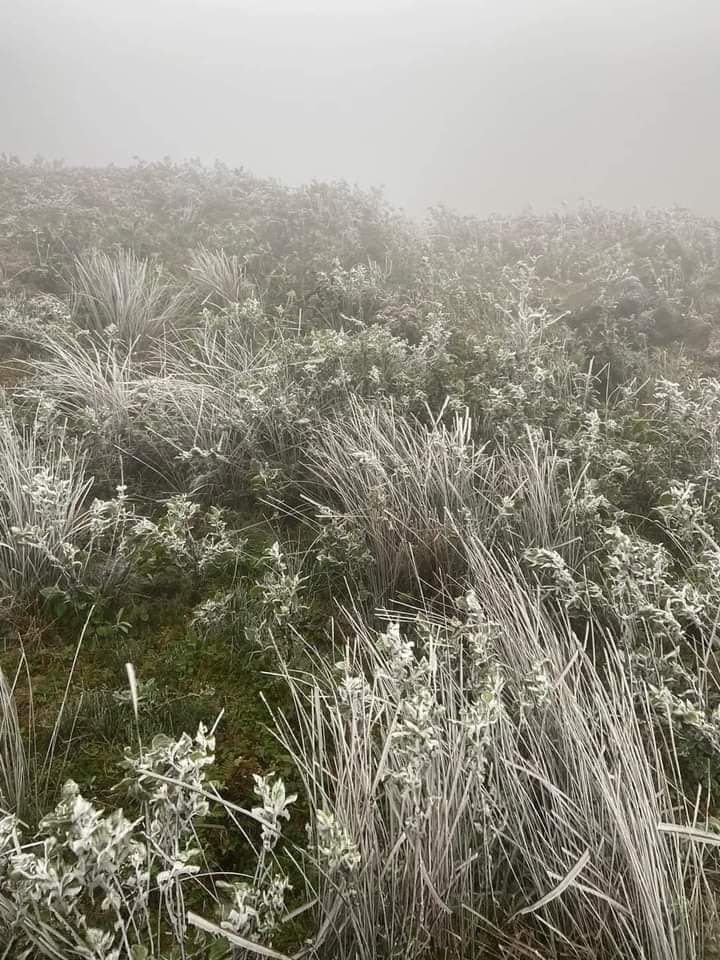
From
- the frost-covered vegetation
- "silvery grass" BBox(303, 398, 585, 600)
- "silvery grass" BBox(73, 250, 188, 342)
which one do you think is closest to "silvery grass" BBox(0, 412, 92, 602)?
the frost-covered vegetation

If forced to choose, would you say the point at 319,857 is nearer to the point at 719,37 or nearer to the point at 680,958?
the point at 680,958

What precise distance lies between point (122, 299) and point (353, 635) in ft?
14.5

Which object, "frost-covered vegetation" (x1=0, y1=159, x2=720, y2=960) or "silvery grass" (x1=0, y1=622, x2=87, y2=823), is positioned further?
"silvery grass" (x1=0, y1=622, x2=87, y2=823)

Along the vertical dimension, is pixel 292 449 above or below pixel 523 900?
above

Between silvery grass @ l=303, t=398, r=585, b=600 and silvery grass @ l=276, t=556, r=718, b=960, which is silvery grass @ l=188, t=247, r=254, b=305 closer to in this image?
silvery grass @ l=303, t=398, r=585, b=600

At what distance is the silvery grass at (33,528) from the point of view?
2.56 meters

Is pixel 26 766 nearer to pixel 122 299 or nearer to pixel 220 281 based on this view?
pixel 122 299

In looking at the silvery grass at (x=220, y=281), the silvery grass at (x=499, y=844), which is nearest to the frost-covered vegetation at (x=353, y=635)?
the silvery grass at (x=499, y=844)

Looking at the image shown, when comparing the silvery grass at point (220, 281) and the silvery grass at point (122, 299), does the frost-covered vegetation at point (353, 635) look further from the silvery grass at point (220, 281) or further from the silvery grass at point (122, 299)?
the silvery grass at point (220, 281)

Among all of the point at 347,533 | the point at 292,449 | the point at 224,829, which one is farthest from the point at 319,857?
the point at 292,449

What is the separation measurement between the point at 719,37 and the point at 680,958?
5020cm

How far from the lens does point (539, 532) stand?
2832 mm

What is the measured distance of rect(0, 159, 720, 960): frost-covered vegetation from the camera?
4.78 ft

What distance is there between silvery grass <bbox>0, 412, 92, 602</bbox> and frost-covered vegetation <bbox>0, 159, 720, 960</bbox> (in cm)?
2
